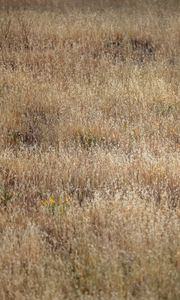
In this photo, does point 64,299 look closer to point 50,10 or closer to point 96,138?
point 96,138

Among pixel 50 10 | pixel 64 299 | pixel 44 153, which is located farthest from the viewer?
pixel 50 10

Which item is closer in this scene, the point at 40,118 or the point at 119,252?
the point at 119,252

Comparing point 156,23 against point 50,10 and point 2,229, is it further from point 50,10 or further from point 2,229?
point 2,229

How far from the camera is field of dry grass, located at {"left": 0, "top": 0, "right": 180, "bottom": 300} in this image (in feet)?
12.5

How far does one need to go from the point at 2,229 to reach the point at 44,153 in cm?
155

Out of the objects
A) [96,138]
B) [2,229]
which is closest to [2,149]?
[96,138]

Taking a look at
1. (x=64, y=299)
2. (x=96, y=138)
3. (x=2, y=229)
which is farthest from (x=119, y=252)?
(x=96, y=138)

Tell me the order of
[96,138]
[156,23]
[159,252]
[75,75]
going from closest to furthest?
[159,252]
[96,138]
[75,75]
[156,23]

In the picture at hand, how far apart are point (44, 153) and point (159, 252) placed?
7.89 ft

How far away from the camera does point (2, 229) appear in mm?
4582

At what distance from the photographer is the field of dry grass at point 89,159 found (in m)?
3.80

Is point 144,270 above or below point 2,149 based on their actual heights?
above

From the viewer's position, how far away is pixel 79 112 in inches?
277

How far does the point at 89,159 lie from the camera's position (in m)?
5.72
